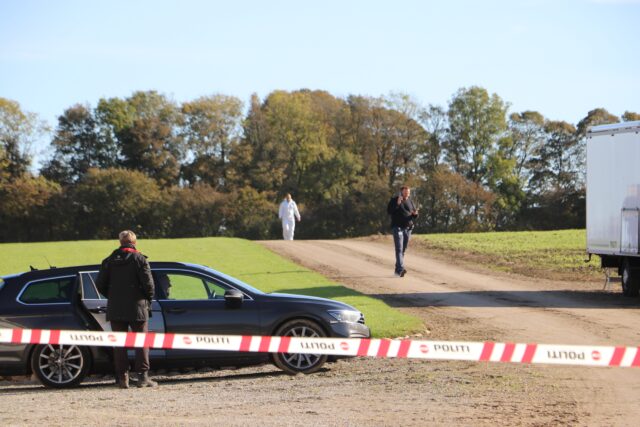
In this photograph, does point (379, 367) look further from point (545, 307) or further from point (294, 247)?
point (294, 247)

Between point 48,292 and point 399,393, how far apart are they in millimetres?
4668

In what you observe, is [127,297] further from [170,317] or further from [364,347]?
[364,347]

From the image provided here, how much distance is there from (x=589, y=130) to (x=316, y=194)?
5583 centimetres

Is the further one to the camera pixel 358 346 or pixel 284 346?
pixel 284 346

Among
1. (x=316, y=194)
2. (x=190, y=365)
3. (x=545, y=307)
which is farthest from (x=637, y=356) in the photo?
(x=316, y=194)

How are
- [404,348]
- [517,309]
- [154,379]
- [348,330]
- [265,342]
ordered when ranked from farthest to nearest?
[517,309] < [154,379] < [348,330] < [265,342] < [404,348]

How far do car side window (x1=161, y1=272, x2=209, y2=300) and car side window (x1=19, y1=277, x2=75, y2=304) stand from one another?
1.13 meters

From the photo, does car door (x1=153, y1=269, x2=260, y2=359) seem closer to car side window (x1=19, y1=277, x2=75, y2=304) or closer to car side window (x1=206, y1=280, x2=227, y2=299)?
car side window (x1=206, y1=280, x2=227, y2=299)

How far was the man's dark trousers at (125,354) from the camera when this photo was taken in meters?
12.1

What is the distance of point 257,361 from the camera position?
12648 millimetres

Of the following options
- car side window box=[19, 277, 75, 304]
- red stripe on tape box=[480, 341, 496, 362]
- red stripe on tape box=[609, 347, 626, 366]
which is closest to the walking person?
car side window box=[19, 277, 75, 304]

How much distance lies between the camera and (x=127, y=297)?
12.1 meters

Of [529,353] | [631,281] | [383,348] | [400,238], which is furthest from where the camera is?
[400,238]

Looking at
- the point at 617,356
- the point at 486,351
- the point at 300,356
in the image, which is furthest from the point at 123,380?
the point at 617,356
